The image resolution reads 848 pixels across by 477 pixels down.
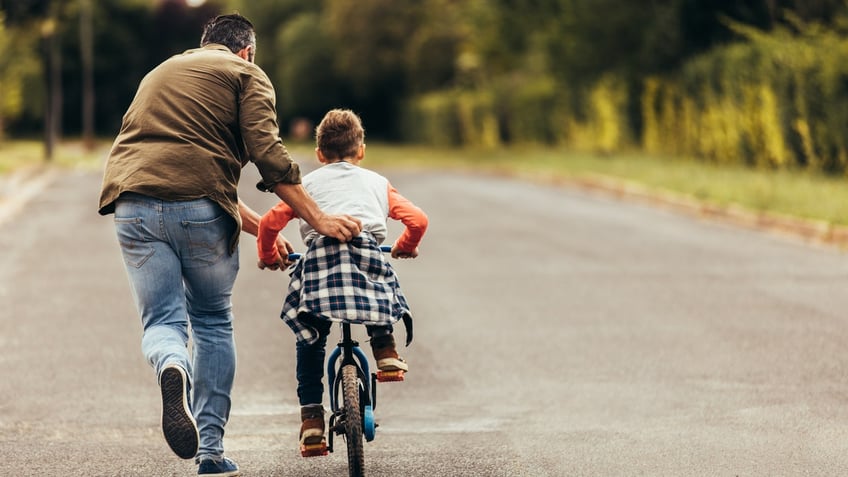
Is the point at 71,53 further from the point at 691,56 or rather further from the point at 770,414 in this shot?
the point at 770,414

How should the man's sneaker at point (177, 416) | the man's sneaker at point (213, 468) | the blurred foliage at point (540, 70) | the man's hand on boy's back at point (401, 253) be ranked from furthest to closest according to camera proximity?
the blurred foliage at point (540, 70) < the man's hand on boy's back at point (401, 253) < the man's sneaker at point (213, 468) < the man's sneaker at point (177, 416)

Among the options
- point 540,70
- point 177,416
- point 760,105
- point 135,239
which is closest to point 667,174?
point 760,105

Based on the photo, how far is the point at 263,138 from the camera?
4.87m

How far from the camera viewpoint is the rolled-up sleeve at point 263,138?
Answer: 4.86 metres

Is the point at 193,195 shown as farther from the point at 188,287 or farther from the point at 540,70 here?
the point at 540,70

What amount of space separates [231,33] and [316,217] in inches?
34.4

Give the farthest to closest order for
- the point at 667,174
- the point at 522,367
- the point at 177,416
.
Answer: the point at 667,174
the point at 522,367
the point at 177,416

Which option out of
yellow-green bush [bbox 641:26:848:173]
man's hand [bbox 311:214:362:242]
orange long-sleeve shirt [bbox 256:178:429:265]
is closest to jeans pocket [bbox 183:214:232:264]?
orange long-sleeve shirt [bbox 256:178:429:265]

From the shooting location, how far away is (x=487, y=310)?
33.1ft

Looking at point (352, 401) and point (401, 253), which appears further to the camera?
point (401, 253)

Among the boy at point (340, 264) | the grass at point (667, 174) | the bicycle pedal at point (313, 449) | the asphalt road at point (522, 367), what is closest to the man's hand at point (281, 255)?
the boy at point (340, 264)

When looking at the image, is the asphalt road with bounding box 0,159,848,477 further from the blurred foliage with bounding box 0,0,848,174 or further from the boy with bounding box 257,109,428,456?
the blurred foliage with bounding box 0,0,848,174

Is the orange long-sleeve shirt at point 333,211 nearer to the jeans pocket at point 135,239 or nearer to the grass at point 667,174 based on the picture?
the jeans pocket at point 135,239

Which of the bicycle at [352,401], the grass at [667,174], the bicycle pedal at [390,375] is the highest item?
the bicycle pedal at [390,375]
